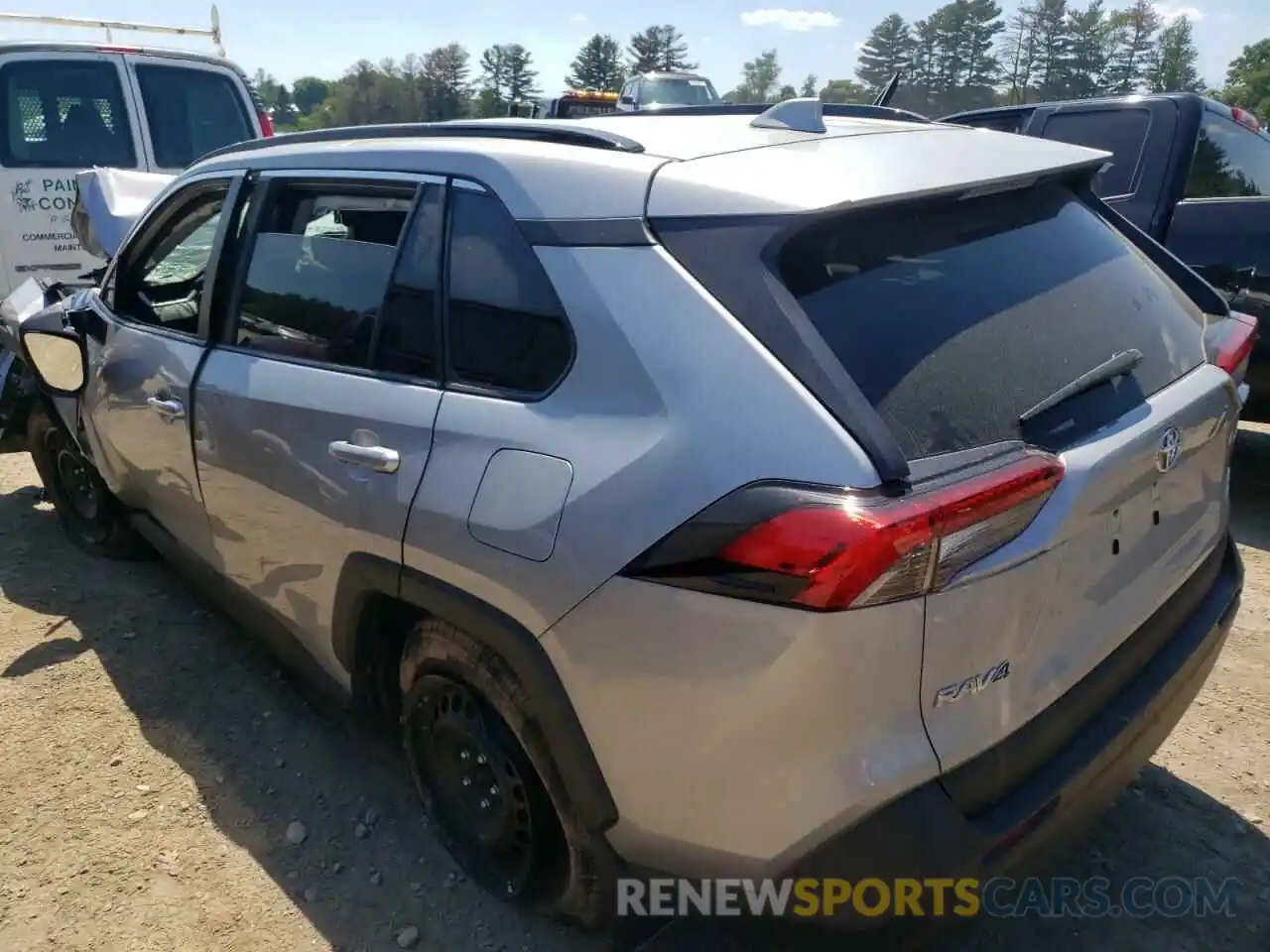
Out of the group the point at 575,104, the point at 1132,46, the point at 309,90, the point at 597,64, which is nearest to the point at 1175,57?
the point at 1132,46

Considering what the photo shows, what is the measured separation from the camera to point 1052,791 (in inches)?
70.7

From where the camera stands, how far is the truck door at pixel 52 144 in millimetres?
6410

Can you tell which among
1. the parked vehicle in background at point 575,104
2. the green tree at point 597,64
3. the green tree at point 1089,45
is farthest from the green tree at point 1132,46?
the parked vehicle in background at point 575,104

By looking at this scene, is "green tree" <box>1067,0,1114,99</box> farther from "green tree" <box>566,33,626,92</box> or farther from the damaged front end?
the damaged front end

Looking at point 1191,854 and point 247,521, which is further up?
point 247,521

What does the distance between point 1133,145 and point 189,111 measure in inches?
243

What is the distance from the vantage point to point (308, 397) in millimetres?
2469

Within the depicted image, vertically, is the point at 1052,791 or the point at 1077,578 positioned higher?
the point at 1077,578

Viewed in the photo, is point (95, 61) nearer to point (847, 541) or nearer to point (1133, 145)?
point (1133, 145)

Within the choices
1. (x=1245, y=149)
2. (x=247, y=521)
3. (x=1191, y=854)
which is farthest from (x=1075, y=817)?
(x=1245, y=149)

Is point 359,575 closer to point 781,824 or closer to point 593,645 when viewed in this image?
point 593,645

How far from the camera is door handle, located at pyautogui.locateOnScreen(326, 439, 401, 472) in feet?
7.19

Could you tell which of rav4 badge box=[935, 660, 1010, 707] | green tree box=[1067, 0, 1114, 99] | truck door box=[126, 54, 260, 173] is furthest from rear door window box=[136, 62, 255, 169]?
green tree box=[1067, 0, 1114, 99]

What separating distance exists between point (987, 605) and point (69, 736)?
9.50 feet
